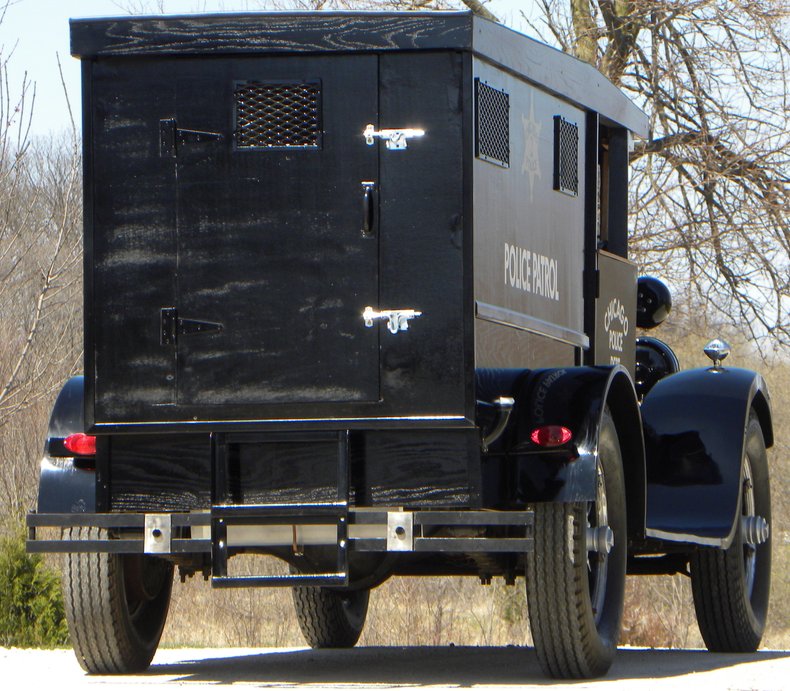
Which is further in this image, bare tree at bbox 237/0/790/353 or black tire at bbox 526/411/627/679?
bare tree at bbox 237/0/790/353

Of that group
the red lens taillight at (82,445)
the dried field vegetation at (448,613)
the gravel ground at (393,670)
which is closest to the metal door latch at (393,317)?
the red lens taillight at (82,445)

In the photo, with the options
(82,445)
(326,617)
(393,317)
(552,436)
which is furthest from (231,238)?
(326,617)

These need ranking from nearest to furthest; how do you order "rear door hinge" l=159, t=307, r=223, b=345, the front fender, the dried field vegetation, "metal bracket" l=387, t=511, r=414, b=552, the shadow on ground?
"metal bracket" l=387, t=511, r=414, b=552
"rear door hinge" l=159, t=307, r=223, b=345
the shadow on ground
the front fender
the dried field vegetation

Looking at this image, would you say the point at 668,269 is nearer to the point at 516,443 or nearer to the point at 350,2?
the point at 350,2

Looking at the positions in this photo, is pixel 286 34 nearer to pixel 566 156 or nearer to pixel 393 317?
pixel 393 317

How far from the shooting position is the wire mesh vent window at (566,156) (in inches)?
279

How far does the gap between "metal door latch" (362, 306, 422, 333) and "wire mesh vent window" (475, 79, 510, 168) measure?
25.7 inches

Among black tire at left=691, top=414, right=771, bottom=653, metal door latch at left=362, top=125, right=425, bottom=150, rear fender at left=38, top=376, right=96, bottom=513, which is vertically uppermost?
metal door latch at left=362, top=125, right=425, bottom=150

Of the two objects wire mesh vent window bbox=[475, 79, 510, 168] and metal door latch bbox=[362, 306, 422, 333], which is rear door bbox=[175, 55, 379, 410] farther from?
wire mesh vent window bbox=[475, 79, 510, 168]

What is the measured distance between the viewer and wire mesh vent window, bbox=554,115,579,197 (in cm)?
709

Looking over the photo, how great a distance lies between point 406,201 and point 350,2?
1153 cm

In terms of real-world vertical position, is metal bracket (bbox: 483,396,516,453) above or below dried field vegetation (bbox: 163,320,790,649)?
above

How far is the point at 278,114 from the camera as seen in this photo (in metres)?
6.06

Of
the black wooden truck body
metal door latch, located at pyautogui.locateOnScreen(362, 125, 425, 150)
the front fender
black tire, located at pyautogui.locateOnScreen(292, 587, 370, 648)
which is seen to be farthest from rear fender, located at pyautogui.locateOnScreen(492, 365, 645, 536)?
black tire, located at pyautogui.locateOnScreen(292, 587, 370, 648)
